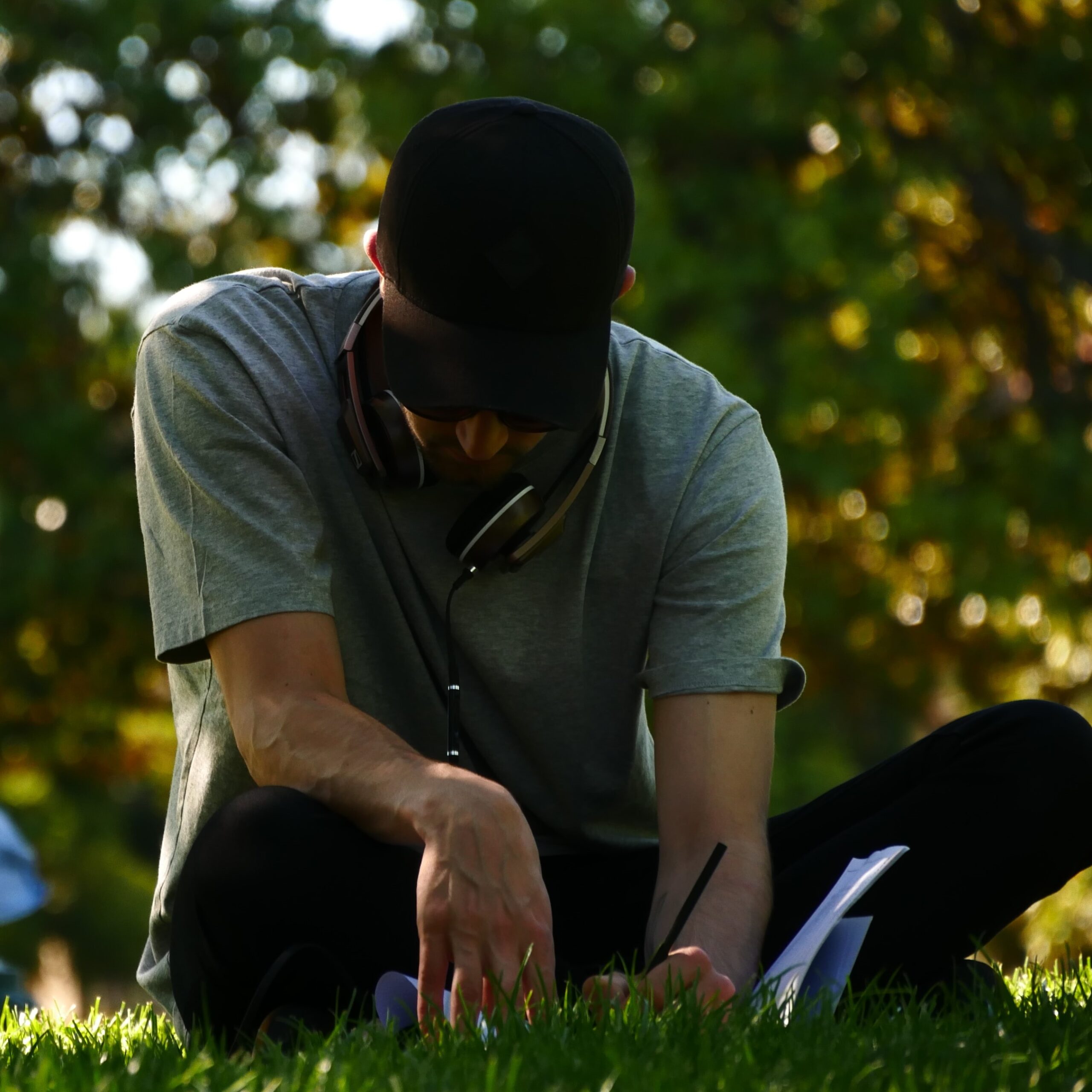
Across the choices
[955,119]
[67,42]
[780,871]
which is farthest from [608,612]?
[67,42]

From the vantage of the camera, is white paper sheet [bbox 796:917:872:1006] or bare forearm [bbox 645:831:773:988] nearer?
white paper sheet [bbox 796:917:872:1006]

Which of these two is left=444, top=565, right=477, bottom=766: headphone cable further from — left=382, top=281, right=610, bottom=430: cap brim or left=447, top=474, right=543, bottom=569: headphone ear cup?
left=382, top=281, right=610, bottom=430: cap brim

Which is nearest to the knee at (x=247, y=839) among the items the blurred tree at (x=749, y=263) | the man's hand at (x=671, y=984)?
the man's hand at (x=671, y=984)

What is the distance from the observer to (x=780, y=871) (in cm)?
281

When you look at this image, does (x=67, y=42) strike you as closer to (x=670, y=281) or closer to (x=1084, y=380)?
(x=670, y=281)

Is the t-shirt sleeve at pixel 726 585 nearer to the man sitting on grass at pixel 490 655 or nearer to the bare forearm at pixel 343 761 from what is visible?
the man sitting on grass at pixel 490 655

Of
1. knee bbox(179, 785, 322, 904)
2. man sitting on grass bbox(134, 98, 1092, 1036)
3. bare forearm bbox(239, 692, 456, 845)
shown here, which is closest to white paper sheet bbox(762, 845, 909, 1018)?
man sitting on grass bbox(134, 98, 1092, 1036)

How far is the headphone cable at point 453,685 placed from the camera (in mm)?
2678

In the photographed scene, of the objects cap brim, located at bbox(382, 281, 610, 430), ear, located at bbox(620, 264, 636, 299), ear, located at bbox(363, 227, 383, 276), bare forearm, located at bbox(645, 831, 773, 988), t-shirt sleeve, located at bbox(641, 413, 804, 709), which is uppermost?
ear, located at bbox(363, 227, 383, 276)

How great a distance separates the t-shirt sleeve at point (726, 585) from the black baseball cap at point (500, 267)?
1.37 feet

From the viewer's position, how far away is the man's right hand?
7.11 feet

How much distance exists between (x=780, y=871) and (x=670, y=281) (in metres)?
7.68

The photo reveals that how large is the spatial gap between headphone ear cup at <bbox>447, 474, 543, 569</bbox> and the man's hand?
765 millimetres

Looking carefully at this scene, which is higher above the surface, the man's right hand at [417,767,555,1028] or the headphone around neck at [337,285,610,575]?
the headphone around neck at [337,285,610,575]
